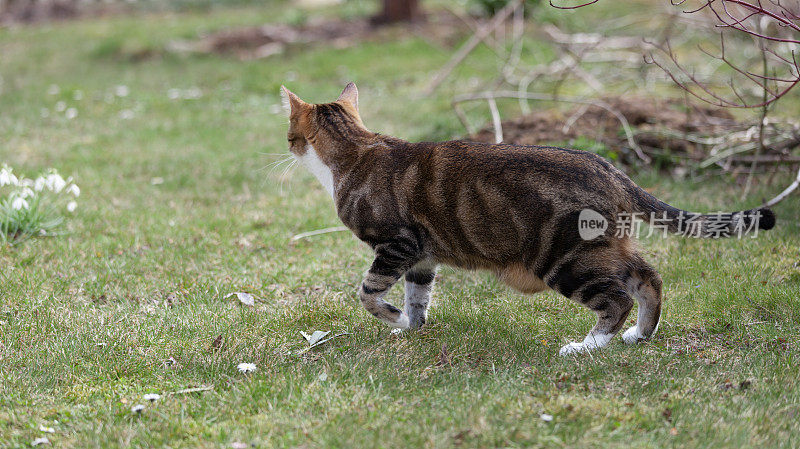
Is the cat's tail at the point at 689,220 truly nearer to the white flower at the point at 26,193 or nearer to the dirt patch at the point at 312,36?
the white flower at the point at 26,193

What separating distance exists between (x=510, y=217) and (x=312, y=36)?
11329mm

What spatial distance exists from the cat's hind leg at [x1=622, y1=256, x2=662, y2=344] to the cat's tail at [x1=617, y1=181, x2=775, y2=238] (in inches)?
9.0

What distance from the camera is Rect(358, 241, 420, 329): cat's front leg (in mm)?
3973

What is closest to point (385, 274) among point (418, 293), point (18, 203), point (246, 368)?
point (418, 293)

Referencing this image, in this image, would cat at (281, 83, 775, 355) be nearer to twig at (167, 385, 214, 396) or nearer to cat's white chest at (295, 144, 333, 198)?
cat's white chest at (295, 144, 333, 198)

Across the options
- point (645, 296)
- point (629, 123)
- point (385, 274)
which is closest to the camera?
point (645, 296)

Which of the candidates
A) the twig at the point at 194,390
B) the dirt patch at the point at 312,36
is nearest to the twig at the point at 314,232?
the twig at the point at 194,390

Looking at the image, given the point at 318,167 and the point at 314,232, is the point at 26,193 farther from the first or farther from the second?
the point at 318,167

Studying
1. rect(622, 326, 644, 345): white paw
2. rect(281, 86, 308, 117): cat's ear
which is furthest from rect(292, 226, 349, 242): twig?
rect(622, 326, 644, 345): white paw

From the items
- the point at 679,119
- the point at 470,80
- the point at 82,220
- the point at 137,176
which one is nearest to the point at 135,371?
the point at 82,220

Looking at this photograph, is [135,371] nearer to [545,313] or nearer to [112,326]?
[112,326]

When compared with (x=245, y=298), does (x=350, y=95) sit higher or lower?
higher

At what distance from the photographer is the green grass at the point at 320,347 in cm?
A: 316

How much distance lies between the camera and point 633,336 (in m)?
4.04
